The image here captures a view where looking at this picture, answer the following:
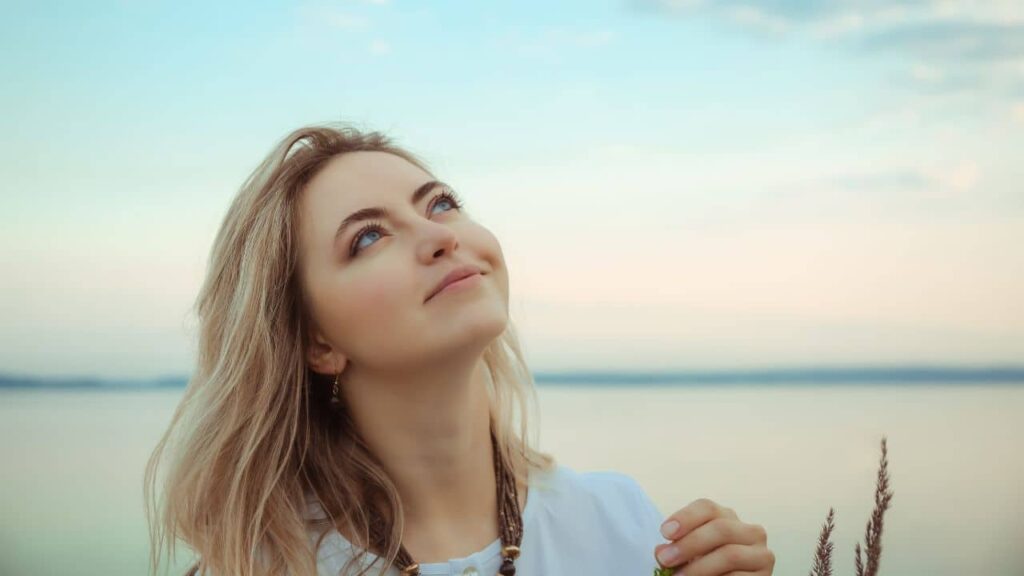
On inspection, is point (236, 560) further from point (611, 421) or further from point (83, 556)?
point (611, 421)

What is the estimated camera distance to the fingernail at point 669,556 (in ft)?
6.52

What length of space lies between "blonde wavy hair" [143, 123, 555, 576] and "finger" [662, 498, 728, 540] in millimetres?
609

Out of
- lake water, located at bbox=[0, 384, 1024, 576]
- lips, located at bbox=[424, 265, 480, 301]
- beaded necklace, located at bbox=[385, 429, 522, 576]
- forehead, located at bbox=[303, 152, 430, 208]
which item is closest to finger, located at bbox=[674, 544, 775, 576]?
beaded necklace, located at bbox=[385, 429, 522, 576]

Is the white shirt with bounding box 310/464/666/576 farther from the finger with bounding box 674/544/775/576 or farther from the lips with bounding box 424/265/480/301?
the lips with bounding box 424/265/480/301

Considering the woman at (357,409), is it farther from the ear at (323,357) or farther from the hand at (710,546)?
the hand at (710,546)

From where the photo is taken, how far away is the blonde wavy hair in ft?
7.54

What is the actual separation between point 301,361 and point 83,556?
13.3ft

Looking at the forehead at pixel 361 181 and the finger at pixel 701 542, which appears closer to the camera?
the finger at pixel 701 542

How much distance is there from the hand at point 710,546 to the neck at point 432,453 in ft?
1.77

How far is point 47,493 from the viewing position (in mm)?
6969

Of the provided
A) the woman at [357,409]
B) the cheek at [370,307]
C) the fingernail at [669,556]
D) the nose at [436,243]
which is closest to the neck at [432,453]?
the woman at [357,409]

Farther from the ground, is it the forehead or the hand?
the forehead

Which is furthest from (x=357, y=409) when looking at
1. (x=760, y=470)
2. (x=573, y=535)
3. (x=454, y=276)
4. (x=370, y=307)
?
(x=760, y=470)

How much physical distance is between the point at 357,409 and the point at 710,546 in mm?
902
